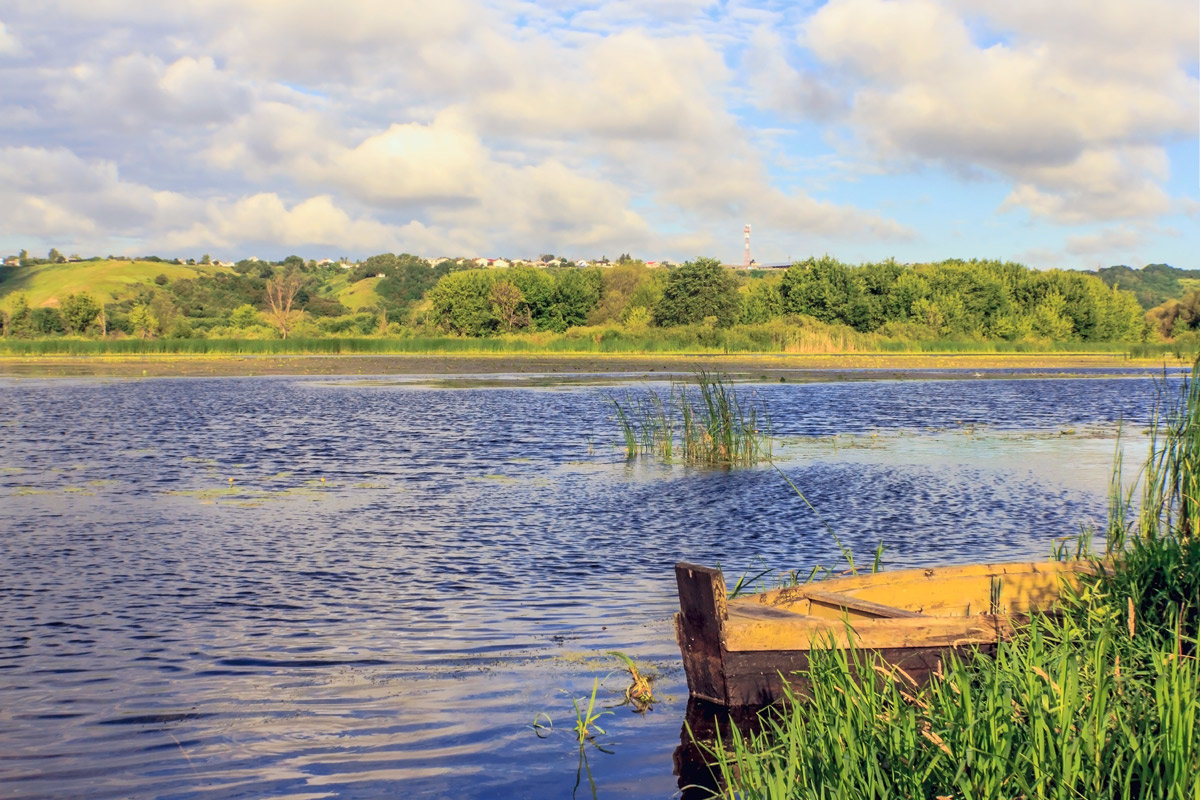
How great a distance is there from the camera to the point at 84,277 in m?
123

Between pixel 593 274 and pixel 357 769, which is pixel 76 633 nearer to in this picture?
pixel 357 769

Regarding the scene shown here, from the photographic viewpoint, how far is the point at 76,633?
8852 millimetres

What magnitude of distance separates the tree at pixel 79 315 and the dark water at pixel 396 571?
6781 cm

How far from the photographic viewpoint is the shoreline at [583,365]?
5050cm

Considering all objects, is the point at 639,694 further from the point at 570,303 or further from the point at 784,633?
the point at 570,303

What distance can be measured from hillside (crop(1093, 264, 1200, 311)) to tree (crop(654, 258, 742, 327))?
224 feet

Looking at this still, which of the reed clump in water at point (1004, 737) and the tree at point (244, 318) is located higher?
the tree at point (244, 318)

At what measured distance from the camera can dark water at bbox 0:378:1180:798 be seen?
6449 millimetres

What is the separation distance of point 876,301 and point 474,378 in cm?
4070

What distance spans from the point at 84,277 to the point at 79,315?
3807 centimetres

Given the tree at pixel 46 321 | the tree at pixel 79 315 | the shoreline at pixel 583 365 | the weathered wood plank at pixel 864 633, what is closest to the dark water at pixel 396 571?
the weathered wood plank at pixel 864 633

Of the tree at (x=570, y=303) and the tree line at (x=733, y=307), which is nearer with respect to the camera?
the tree line at (x=733, y=307)

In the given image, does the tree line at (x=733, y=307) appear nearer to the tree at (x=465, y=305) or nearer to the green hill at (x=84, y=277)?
the tree at (x=465, y=305)

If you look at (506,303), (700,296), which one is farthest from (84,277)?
(700,296)
